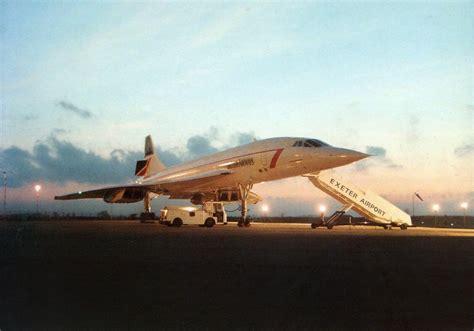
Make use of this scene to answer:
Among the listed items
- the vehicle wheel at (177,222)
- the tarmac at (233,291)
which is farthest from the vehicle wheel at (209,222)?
the tarmac at (233,291)

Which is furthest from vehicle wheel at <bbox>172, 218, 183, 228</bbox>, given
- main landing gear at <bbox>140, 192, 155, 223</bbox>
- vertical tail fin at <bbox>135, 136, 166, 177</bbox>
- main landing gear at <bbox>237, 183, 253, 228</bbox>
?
vertical tail fin at <bbox>135, 136, 166, 177</bbox>

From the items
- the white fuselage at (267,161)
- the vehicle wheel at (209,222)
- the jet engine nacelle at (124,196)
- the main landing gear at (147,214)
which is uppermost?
the white fuselage at (267,161)

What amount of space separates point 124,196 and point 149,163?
1719cm

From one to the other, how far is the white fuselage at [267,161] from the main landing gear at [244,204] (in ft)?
1.40

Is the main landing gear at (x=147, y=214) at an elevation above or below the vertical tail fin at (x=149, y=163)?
below

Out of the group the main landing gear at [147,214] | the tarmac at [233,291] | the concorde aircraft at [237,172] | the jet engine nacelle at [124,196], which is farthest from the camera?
the main landing gear at [147,214]

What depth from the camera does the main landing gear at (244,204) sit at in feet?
118

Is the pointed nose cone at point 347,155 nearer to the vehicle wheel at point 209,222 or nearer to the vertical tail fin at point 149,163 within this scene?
the vehicle wheel at point 209,222

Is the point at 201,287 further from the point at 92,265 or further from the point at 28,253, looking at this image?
the point at 28,253

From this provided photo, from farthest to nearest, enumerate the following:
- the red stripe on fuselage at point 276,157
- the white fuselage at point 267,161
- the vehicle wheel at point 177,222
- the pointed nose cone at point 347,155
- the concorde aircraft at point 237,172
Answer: the vehicle wheel at point 177,222 < the red stripe on fuselage at point 276,157 < the concorde aircraft at point 237,172 < the white fuselage at point 267,161 < the pointed nose cone at point 347,155

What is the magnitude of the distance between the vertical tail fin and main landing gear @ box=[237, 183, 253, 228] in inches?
890

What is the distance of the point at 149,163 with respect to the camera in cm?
5922

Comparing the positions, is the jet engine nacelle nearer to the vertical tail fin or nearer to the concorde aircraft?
the concorde aircraft

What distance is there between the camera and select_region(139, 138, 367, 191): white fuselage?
31.9 m
